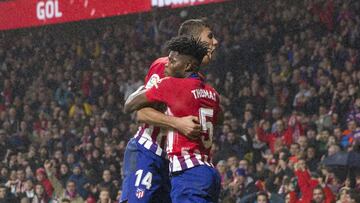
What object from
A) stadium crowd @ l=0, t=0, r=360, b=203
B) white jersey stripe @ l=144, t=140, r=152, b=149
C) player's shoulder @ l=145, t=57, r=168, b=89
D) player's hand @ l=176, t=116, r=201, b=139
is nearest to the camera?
player's hand @ l=176, t=116, r=201, b=139

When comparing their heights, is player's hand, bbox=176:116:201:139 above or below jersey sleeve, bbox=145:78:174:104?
below

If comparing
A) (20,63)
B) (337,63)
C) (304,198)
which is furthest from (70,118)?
(304,198)

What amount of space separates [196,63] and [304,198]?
6.49 metres

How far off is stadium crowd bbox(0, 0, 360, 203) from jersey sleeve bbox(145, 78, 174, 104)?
5.11 metres

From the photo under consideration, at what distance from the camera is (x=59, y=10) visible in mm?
20562

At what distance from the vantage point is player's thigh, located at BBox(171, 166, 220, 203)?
20.1ft

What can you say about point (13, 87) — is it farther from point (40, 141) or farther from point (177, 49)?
point (177, 49)

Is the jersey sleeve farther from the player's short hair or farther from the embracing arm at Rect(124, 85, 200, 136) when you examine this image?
the player's short hair

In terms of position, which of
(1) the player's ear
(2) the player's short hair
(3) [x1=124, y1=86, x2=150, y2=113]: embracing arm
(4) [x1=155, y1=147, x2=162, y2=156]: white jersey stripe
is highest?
(2) the player's short hair

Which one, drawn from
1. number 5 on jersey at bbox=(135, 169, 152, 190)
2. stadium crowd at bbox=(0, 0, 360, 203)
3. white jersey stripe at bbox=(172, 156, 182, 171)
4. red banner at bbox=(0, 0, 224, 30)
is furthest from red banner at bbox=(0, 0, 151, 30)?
white jersey stripe at bbox=(172, 156, 182, 171)

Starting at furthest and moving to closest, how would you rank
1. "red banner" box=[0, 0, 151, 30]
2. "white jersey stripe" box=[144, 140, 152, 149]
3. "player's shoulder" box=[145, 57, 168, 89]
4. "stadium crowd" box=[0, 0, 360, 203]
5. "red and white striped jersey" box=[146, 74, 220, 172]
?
"red banner" box=[0, 0, 151, 30] → "stadium crowd" box=[0, 0, 360, 203] → "white jersey stripe" box=[144, 140, 152, 149] → "player's shoulder" box=[145, 57, 168, 89] → "red and white striped jersey" box=[146, 74, 220, 172]

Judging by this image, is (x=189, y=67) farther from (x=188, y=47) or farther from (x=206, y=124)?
(x=206, y=124)

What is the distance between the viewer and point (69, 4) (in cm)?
2045

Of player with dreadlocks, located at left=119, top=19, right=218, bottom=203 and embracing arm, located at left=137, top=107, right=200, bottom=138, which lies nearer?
embracing arm, located at left=137, top=107, right=200, bottom=138
